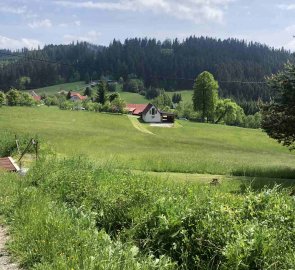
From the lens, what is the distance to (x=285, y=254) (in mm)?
5625

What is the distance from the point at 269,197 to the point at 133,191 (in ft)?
9.41

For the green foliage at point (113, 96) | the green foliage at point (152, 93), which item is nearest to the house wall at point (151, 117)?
the green foliage at point (113, 96)

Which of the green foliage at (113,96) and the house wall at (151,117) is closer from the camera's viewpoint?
the house wall at (151,117)

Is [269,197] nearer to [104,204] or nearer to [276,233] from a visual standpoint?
[276,233]

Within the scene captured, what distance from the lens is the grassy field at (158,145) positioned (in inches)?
1027

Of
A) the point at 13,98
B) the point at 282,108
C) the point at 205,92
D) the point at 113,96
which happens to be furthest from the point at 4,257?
the point at 113,96

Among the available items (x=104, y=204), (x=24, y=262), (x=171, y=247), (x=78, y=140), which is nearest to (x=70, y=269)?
(x=24, y=262)

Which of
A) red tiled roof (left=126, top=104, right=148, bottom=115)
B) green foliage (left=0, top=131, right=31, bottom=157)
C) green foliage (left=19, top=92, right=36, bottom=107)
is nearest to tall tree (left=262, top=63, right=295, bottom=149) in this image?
green foliage (left=0, top=131, right=31, bottom=157)

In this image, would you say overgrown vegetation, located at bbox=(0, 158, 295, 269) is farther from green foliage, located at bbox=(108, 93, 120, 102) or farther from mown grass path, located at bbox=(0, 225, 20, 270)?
green foliage, located at bbox=(108, 93, 120, 102)

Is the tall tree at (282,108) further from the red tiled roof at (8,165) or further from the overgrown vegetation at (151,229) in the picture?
the overgrown vegetation at (151,229)

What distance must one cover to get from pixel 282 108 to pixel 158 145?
26193mm

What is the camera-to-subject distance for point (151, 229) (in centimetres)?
714

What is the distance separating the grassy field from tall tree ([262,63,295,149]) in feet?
8.24

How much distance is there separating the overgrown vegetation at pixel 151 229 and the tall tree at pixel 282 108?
15943mm
